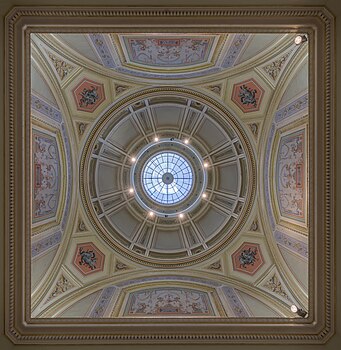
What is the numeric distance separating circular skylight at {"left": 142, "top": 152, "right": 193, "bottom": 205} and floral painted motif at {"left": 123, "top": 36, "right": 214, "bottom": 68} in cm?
522

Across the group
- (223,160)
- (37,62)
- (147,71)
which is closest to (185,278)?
(223,160)

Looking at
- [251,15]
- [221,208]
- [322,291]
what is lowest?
[322,291]

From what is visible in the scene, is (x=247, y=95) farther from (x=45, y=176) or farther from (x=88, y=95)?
(x=45, y=176)

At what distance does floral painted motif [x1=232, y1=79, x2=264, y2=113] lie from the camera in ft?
47.3

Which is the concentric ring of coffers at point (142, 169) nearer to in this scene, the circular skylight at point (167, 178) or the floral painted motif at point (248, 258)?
the circular skylight at point (167, 178)

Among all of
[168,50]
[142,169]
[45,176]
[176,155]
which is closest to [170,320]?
[45,176]

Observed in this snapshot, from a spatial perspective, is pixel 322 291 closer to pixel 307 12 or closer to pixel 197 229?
pixel 307 12

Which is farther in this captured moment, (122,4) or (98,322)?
(98,322)

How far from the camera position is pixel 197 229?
17.5m

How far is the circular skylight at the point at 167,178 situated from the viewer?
18.8m

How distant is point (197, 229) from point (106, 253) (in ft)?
12.9

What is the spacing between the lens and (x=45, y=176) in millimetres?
13406

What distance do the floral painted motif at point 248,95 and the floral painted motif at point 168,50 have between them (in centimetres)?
165

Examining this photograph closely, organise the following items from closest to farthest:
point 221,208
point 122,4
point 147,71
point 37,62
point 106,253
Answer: point 122,4
point 37,62
point 147,71
point 106,253
point 221,208
